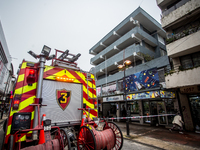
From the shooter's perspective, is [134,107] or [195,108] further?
[134,107]

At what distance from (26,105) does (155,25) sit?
69.4 feet

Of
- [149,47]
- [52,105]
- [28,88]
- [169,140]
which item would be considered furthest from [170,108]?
[28,88]

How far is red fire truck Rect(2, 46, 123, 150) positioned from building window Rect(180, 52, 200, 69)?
9.77m

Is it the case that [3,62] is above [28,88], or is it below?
above

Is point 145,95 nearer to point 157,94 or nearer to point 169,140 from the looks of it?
point 157,94

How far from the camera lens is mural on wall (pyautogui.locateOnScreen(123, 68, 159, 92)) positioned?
10.8 metres

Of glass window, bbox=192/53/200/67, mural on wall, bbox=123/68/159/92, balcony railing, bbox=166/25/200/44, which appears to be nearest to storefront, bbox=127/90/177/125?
mural on wall, bbox=123/68/159/92

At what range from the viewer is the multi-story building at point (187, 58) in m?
8.70

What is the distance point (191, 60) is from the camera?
966cm

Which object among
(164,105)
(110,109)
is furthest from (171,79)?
(110,109)

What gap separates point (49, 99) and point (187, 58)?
38.6 ft

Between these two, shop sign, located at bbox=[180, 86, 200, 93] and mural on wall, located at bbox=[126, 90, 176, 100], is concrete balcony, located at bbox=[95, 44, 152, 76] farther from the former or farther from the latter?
shop sign, located at bbox=[180, 86, 200, 93]

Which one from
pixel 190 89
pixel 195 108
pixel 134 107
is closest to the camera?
pixel 190 89

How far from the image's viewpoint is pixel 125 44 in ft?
64.7
